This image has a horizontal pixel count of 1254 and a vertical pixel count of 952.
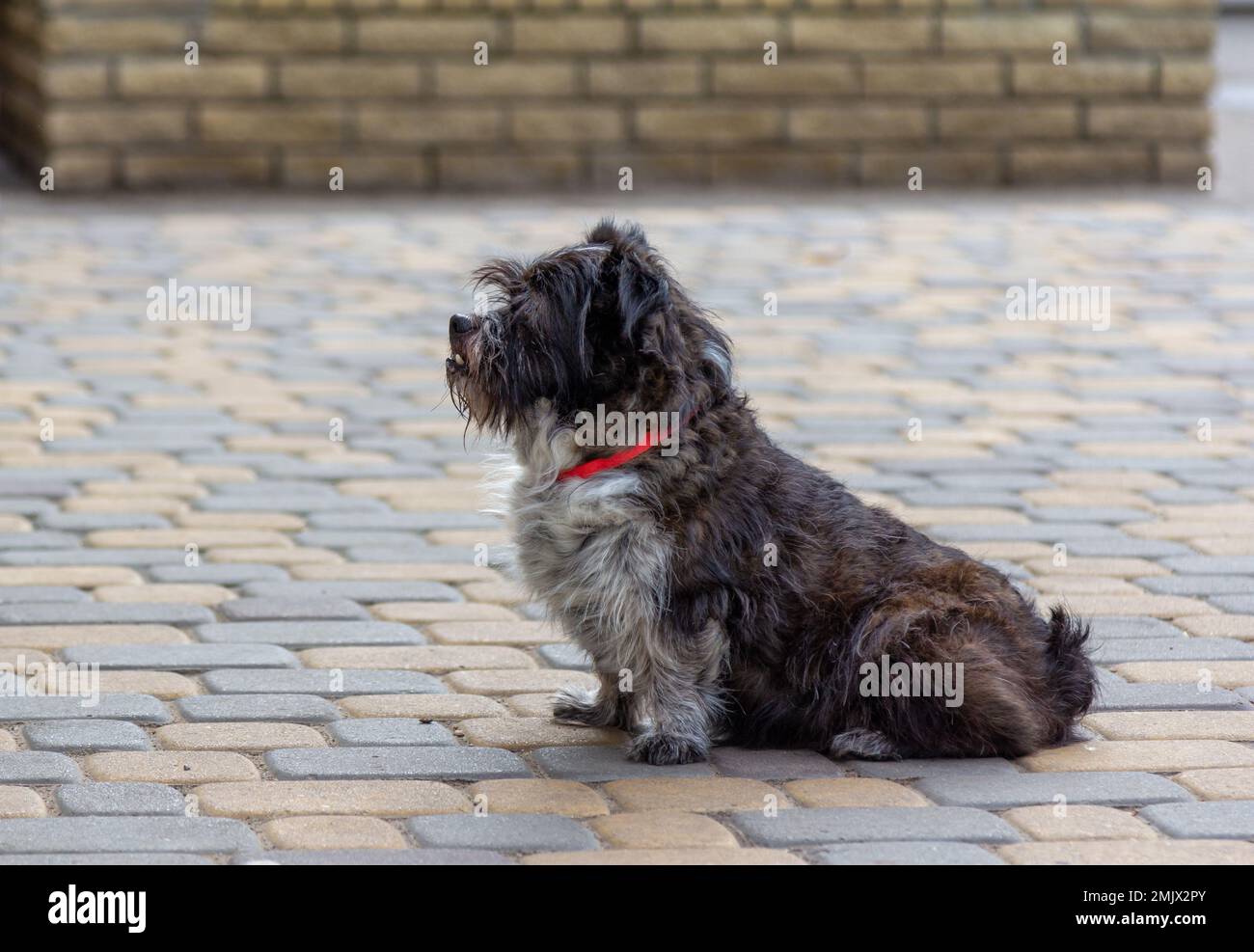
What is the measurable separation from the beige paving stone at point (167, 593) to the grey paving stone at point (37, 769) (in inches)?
47.9

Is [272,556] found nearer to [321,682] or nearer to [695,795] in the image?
[321,682]

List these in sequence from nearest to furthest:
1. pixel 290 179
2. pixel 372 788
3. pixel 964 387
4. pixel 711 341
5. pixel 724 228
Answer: pixel 372 788, pixel 711 341, pixel 964 387, pixel 724 228, pixel 290 179

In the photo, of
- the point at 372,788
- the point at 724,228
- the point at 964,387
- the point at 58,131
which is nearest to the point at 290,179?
the point at 58,131

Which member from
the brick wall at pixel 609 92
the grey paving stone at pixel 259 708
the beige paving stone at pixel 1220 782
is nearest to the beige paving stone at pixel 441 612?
the grey paving stone at pixel 259 708

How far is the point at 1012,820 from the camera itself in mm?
4047

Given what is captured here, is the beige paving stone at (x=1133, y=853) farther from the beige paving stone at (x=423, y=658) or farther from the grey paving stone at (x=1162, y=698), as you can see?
the beige paving stone at (x=423, y=658)

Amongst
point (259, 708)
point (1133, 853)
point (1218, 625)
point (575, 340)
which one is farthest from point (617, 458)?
point (1218, 625)

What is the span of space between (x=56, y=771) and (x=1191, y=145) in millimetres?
10796

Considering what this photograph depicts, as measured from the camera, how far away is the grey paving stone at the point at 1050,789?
417cm

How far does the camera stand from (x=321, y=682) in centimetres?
496

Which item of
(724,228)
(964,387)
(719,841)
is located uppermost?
(724,228)

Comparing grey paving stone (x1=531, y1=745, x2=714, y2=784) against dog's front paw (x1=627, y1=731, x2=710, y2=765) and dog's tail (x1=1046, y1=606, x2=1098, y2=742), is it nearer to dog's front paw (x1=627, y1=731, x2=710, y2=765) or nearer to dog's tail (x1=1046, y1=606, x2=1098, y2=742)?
dog's front paw (x1=627, y1=731, x2=710, y2=765)

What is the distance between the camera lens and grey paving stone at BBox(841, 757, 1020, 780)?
434cm
